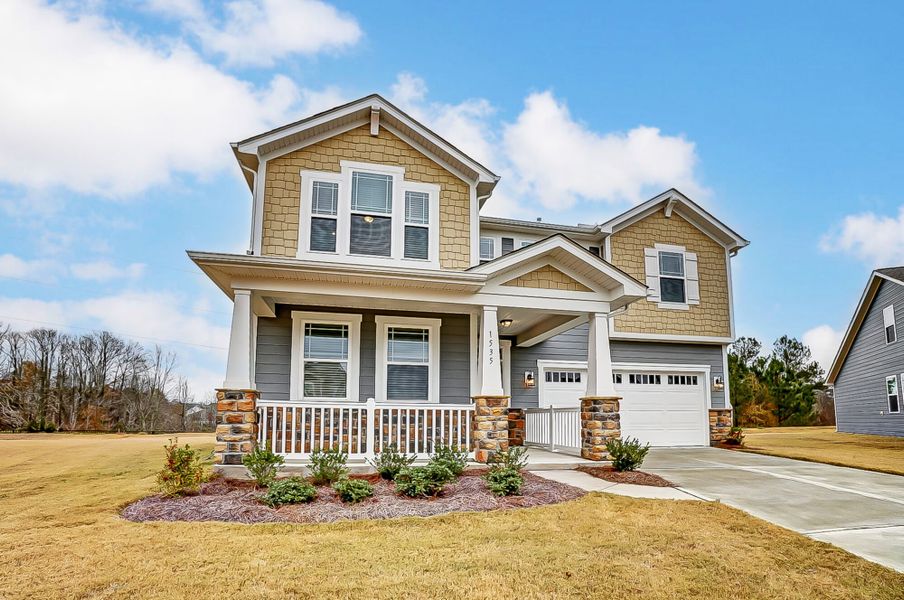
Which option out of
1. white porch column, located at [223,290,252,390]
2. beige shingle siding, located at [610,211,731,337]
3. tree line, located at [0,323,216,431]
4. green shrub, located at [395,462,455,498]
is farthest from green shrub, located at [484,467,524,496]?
tree line, located at [0,323,216,431]

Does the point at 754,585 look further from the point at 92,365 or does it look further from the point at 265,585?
the point at 92,365

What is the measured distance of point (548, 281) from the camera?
1002cm

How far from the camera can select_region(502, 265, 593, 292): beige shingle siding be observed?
9.95 meters

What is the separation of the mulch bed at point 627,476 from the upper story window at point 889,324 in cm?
1518

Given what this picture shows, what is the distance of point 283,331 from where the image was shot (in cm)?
1056

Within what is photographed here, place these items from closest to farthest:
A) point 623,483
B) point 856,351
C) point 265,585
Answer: point 265,585 < point 623,483 < point 856,351

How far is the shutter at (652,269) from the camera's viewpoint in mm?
14555

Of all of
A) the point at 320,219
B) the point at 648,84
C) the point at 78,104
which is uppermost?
the point at 648,84

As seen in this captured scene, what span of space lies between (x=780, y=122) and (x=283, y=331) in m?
14.8

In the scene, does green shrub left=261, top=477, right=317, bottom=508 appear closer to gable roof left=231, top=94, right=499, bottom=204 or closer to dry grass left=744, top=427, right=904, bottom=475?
gable roof left=231, top=94, right=499, bottom=204

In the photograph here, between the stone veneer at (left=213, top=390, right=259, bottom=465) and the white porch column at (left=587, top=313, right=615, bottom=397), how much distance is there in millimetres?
5651

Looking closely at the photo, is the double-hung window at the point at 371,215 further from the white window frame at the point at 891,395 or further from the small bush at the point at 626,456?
the white window frame at the point at 891,395

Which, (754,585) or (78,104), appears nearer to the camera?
(754,585)

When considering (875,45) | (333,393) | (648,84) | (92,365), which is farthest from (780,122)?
(92,365)
